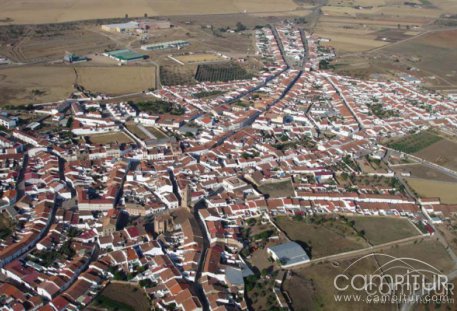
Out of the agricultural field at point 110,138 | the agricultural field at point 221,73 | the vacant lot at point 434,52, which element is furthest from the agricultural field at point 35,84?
the vacant lot at point 434,52

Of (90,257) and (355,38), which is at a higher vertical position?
(355,38)

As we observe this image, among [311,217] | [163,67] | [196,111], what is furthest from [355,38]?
[311,217]

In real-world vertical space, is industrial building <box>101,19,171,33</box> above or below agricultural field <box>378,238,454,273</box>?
above

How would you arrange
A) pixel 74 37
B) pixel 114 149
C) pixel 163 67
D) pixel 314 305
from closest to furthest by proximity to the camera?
pixel 314 305
pixel 114 149
pixel 163 67
pixel 74 37

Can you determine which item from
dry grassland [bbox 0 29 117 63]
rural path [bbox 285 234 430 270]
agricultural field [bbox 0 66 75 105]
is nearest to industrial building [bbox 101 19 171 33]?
dry grassland [bbox 0 29 117 63]

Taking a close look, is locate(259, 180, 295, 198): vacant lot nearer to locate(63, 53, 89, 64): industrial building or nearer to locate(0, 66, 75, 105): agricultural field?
locate(0, 66, 75, 105): agricultural field

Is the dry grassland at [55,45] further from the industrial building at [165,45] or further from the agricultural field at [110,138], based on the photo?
the agricultural field at [110,138]

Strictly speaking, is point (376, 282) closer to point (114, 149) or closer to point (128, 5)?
point (114, 149)
